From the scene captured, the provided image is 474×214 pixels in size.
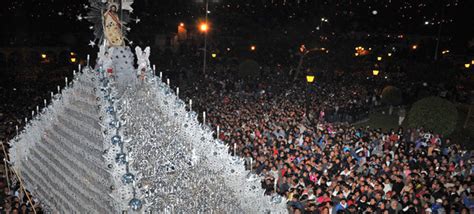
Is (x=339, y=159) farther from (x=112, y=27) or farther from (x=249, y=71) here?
(x=249, y=71)

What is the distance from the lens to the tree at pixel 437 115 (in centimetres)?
1577

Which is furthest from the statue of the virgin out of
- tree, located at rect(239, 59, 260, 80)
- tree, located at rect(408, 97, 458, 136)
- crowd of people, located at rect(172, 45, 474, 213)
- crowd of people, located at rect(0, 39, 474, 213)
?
tree, located at rect(239, 59, 260, 80)

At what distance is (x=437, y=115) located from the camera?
620 inches

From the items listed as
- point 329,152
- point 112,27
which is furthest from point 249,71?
point 112,27

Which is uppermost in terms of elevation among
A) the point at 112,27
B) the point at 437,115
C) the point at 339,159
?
the point at 112,27

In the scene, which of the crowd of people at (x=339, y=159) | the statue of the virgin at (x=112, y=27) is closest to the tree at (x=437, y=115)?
the crowd of people at (x=339, y=159)

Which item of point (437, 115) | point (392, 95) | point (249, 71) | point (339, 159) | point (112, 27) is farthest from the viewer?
point (249, 71)

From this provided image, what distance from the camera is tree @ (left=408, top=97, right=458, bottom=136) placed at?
15.8 m

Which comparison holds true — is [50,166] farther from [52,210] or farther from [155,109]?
[155,109]

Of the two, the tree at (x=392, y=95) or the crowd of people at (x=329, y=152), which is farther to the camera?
the tree at (x=392, y=95)

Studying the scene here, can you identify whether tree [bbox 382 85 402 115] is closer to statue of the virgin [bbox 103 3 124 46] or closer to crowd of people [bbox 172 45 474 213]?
crowd of people [bbox 172 45 474 213]

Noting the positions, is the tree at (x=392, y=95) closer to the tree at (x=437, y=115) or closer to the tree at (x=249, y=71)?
the tree at (x=437, y=115)

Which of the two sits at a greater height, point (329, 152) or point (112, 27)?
point (112, 27)

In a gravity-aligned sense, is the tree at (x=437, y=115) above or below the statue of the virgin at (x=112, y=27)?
below
